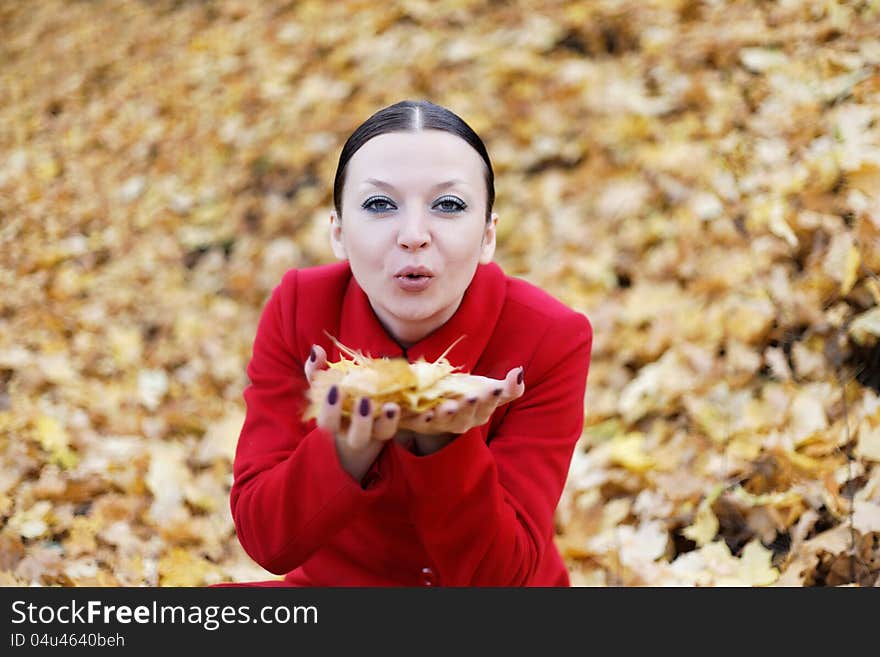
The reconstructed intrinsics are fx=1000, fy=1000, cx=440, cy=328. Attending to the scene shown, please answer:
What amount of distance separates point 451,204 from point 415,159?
0.24 ft

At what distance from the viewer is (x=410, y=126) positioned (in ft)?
4.31

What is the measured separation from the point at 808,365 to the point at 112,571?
1.68 m

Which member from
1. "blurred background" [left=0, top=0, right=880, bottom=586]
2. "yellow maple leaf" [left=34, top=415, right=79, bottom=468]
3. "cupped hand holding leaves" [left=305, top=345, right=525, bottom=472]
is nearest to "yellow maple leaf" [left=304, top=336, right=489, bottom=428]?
"cupped hand holding leaves" [left=305, top=345, right=525, bottom=472]

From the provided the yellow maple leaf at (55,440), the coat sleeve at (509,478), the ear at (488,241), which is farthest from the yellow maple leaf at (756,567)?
the yellow maple leaf at (55,440)

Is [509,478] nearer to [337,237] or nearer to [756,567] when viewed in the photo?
[337,237]

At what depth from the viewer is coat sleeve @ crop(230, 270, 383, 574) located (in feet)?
3.95

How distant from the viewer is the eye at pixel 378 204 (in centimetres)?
130

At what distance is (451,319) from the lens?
1.42m

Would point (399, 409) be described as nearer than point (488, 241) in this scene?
Yes

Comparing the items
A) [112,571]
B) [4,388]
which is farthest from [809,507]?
[4,388]

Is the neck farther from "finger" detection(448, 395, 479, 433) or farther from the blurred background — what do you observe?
the blurred background

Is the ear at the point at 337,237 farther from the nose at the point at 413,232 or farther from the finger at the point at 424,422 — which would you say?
the finger at the point at 424,422

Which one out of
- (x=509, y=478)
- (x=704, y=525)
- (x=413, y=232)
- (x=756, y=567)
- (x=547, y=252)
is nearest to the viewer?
(x=413, y=232)

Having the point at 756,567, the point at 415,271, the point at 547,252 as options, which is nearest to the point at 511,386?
the point at 415,271
